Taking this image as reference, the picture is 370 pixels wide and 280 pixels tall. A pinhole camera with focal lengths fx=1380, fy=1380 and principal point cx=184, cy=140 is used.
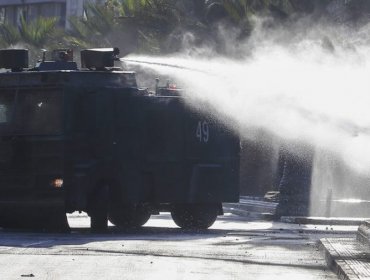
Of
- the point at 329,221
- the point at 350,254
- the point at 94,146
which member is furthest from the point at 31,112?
the point at 329,221

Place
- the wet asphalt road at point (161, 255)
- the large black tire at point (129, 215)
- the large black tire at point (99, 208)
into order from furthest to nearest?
the large black tire at point (129, 215) → the large black tire at point (99, 208) → the wet asphalt road at point (161, 255)

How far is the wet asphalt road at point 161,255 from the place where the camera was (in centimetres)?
1379

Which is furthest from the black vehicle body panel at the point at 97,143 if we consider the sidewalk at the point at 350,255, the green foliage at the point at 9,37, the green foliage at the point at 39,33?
the green foliage at the point at 9,37

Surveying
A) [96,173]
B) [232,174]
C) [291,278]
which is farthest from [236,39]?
[291,278]

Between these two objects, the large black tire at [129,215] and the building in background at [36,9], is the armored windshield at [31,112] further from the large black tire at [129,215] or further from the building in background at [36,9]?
the building in background at [36,9]

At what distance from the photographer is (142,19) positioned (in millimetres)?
40688

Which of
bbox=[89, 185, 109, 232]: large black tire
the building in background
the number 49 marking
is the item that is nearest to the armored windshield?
bbox=[89, 185, 109, 232]: large black tire

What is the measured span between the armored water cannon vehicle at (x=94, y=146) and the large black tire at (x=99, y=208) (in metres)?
0.01

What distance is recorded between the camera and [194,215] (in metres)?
Answer: 23.0

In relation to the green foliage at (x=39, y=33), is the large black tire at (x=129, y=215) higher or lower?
lower

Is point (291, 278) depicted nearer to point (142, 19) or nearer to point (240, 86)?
point (240, 86)

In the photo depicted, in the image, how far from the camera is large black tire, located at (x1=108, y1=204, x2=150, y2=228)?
21.9 meters

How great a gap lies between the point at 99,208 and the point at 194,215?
9.35ft

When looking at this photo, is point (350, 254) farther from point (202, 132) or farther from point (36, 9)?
point (36, 9)
